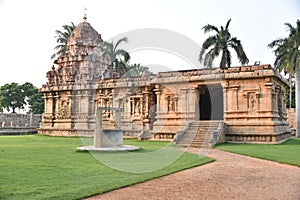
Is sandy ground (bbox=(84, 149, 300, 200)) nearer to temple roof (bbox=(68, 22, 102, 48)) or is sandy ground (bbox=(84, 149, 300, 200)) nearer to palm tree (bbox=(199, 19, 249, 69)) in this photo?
palm tree (bbox=(199, 19, 249, 69))

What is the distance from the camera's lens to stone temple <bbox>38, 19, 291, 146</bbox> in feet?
68.2

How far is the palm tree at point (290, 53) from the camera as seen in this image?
2922cm

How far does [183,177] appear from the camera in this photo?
831cm

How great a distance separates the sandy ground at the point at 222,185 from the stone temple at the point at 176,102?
910 cm

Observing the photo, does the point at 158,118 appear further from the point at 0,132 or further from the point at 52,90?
the point at 0,132

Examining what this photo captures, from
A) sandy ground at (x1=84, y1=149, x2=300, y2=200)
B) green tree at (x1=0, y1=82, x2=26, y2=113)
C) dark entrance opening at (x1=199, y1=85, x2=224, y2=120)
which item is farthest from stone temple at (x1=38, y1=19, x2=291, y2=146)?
green tree at (x1=0, y1=82, x2=26, y2=113)

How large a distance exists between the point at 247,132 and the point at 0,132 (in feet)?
87.3

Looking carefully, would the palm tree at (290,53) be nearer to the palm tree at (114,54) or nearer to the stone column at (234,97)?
the stone column at (234,97)

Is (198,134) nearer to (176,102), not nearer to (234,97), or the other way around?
(234,97)

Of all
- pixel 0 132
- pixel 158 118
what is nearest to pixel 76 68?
pixel 0 132

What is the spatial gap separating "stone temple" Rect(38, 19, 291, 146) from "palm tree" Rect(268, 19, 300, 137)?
322cm

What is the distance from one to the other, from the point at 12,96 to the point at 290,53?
4751cm

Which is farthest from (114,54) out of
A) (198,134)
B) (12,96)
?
(12,96)

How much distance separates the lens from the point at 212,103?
27.3m
